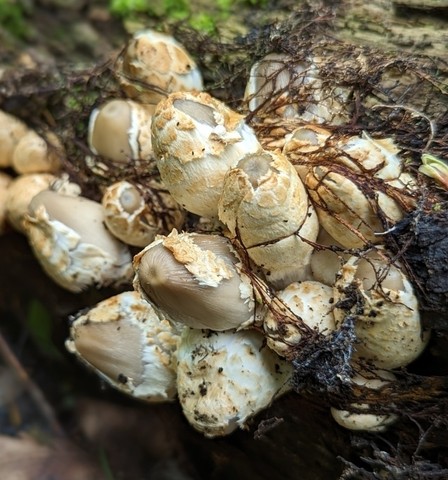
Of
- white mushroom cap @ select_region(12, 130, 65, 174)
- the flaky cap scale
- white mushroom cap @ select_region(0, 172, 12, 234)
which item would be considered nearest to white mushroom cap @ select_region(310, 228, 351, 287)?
the flaky cap scale

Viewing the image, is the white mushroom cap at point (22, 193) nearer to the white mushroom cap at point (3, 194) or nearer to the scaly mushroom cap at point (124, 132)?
the white mushroom cap at point (3, 194)

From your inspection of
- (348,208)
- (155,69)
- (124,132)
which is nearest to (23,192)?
(124,132)

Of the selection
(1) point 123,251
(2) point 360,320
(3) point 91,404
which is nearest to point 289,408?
(2) point 360,320

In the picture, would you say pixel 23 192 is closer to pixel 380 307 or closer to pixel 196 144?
pixel 196 144

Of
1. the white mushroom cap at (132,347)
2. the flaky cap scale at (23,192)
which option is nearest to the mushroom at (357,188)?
the white mushroom cap at (132,347)

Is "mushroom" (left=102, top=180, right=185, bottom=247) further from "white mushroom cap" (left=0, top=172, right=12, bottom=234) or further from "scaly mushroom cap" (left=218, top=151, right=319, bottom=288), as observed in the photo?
"white mushroom cap" (left=0, top=172, right=12, bottom=234)

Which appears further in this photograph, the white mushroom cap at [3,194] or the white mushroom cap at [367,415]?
the white mushroom cap at [3,194]
